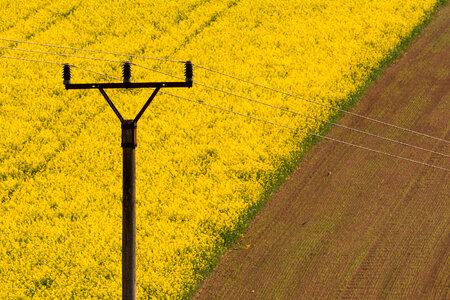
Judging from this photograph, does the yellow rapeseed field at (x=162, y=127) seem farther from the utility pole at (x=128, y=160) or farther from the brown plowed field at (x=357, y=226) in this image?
the utility pole at (x=128, y=160)

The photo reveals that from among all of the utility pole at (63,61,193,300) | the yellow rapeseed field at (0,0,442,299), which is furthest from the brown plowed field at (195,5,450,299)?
the utility pole at (63,61,193,300)

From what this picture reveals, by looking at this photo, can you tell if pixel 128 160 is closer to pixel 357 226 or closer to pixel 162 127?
pixel 357 226

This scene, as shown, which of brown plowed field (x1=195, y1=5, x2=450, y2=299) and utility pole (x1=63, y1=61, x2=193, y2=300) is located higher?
utility pole (x1=63, y1=61, x2=193, y2=300)

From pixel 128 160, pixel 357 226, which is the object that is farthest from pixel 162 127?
pixel 128 160

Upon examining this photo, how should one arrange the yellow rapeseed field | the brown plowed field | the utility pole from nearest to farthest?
the utility pole
the brown plowed field
the yellow rapeseed field

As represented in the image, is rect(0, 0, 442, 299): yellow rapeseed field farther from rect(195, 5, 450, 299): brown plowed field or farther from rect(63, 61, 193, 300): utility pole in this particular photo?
rect(63, 61, 193, 300): utility pole

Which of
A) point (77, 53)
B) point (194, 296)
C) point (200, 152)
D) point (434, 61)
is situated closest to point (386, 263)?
point (194, 296)

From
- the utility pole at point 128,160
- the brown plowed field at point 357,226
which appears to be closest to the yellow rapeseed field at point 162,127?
the brown plowed field at point 357,226
